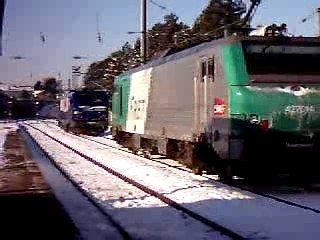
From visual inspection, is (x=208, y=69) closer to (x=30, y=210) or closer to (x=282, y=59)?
(x=282, y=59)

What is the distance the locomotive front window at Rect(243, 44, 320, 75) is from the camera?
13.2 m

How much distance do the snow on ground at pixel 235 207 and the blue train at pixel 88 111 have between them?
86.4 feet

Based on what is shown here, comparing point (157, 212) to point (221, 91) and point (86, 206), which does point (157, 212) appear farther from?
point (221, 91)

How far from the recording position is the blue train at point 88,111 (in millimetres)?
43312

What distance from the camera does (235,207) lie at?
35.4ft

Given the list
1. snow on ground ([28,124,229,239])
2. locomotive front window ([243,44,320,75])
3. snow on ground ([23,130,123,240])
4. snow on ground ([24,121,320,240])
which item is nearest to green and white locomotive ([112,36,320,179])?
locomotive front window ([243,44,320,75])

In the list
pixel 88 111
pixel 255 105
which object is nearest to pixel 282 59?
pixel 255 105

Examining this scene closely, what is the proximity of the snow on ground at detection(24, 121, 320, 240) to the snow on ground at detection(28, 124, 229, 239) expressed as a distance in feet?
1.43

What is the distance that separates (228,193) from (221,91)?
6.93ft

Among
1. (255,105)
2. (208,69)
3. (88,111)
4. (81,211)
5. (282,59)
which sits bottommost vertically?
(81,211)

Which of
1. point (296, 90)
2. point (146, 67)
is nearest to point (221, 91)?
point (296, 90)

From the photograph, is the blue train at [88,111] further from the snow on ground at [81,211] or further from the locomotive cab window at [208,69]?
the locomotive cab window at [208,69]

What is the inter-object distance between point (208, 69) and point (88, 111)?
1167 inches

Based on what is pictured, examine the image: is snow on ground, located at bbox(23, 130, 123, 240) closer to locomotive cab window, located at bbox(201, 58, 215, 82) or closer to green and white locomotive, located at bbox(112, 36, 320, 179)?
green and white locomotive, located at bbox(112, 36, 320, 179)
